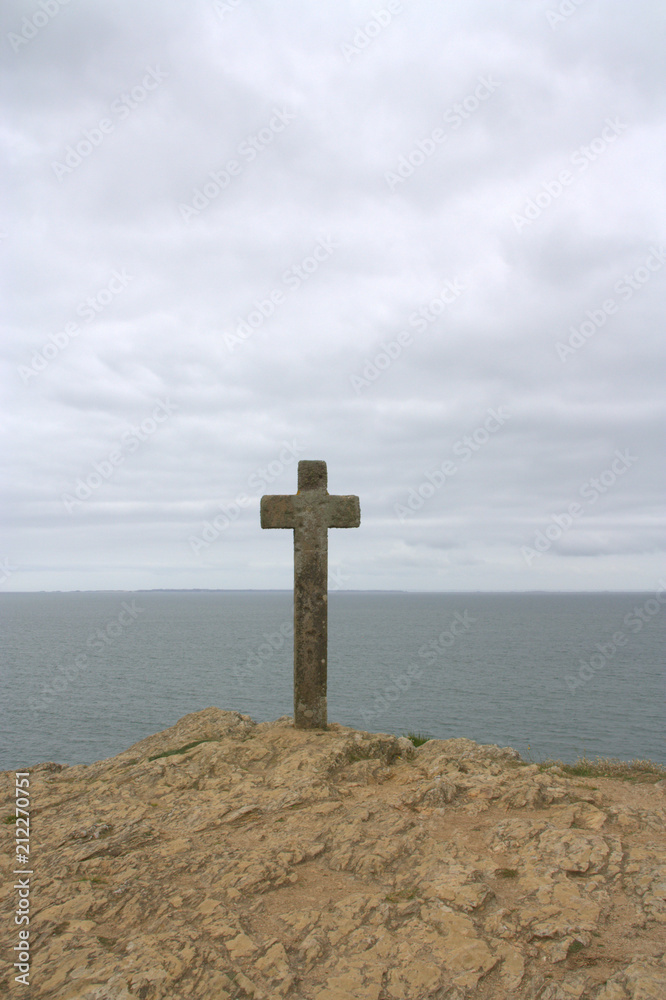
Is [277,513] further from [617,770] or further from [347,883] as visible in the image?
[617,770]

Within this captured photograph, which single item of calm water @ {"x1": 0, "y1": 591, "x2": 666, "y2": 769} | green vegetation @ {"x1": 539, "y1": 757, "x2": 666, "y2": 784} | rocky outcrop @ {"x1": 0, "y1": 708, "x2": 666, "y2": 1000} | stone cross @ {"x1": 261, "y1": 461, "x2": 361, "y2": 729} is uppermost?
stone cross @ {"x1": 261, "y1": 461, "x2": 361, "y2": 729}

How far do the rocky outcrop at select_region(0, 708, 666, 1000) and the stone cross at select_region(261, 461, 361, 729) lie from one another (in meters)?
1.45

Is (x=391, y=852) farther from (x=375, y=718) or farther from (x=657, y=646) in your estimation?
(x=657, y=646)

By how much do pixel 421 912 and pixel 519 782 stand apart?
9.45ft

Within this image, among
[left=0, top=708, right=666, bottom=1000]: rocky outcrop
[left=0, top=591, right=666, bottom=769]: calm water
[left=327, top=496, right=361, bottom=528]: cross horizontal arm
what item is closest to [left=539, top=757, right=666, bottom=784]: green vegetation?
[left=0, top=708, right=666, bottom=1000]: rocky outcrop

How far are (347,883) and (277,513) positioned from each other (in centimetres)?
570

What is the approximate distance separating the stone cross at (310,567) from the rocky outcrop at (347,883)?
145cm

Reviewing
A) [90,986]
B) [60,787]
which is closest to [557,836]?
[90,986]

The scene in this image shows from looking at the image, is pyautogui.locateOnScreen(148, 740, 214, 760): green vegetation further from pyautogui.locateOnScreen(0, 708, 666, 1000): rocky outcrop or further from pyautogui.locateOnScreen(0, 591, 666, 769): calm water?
pyautogui.locateOnScreen(0, 591, 666, 769): calm water

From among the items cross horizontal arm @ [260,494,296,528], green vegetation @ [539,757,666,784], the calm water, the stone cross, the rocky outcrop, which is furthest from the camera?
the calm water

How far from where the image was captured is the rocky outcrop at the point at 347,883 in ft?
13.4

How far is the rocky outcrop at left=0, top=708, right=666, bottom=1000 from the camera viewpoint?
407 centimetres

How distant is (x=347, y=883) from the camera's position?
5.34 meters

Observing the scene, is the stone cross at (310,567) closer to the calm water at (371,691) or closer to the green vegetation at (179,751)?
the green vegetation at (179,751)
